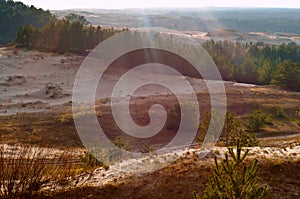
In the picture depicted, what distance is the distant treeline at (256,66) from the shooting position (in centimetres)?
4400

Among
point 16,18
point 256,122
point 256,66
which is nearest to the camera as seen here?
point 256,122

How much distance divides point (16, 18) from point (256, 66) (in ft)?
165

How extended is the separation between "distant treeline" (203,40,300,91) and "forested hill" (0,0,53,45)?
34404 mm

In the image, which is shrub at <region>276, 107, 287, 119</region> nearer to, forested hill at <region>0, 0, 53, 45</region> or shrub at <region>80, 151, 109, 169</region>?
shrub at <region>80, 151, 109, 169</region>

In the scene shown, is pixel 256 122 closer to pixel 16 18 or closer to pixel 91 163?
pixel 91 163

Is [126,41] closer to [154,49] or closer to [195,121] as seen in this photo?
[154,49]

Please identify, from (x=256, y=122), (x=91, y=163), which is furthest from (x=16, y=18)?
(x=91, y=163)

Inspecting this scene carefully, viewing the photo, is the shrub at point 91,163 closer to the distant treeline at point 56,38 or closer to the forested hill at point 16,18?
the distant treeline at point 56,38

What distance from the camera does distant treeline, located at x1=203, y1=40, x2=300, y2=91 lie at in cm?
4400

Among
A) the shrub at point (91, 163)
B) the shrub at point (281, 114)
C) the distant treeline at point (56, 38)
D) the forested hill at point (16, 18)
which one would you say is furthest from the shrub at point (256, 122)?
the forested hill at point (16, 18)

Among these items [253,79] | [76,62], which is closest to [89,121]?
[76,62]

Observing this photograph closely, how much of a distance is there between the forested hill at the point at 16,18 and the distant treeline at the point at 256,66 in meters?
34.4

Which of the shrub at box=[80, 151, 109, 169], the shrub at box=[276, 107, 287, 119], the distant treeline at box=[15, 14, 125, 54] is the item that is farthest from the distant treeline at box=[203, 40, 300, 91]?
the shrub at box=[80, 151, 109, 169]

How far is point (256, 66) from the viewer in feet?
178
